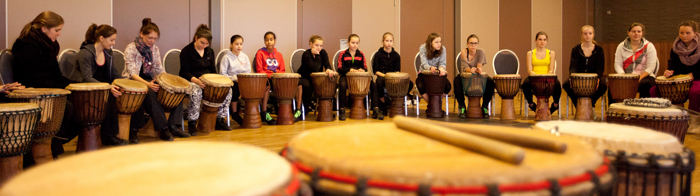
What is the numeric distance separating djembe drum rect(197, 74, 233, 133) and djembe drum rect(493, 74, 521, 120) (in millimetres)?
2956

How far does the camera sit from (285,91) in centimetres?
487

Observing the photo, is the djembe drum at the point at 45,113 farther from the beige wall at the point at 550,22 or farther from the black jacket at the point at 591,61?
the beige wall at the point at 550,22

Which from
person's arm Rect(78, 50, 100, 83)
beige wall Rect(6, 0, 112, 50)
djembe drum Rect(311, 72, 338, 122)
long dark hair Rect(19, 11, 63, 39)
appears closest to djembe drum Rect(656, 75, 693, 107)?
djembe drum Rect(311, 72, 338, 122)

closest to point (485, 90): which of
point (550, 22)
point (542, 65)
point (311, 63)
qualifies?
point (542, 65)

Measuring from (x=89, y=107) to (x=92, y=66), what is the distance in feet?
1.88

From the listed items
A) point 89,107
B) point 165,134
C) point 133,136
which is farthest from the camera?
point 165,134

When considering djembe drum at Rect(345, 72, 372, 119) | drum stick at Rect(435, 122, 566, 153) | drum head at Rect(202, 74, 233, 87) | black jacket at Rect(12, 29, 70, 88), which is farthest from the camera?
djembe drum at Rect(345, 72, 372, 119)

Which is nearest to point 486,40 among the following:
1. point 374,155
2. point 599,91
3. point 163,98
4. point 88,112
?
point 599,91

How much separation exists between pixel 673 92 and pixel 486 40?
4824 millimetres

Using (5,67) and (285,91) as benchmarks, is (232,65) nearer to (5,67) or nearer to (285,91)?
(285,91)

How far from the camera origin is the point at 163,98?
3826mm

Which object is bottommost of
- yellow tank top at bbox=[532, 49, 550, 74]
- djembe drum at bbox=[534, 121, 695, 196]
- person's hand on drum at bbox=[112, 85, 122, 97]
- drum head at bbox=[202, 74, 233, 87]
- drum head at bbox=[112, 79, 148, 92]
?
djembe drum at bbox=[534, 121, 695, 196]

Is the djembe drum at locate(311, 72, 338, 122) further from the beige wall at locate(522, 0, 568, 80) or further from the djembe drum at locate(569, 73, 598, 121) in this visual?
the beige wall at locate(522, 0, 568, 80)

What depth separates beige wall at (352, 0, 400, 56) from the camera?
24.4 feet
